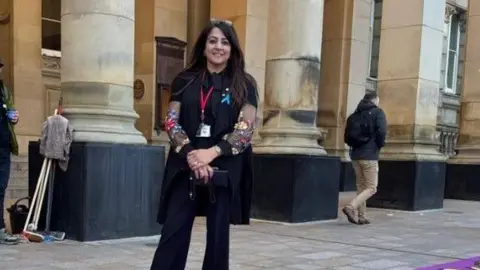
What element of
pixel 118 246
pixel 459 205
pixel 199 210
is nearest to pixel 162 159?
pixel 118 246

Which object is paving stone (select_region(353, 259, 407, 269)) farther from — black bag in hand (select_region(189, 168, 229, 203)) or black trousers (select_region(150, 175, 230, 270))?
black bag in hand (select_region(189, 168, 229, 203))

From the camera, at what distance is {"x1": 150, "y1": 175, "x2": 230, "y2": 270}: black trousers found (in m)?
3.68

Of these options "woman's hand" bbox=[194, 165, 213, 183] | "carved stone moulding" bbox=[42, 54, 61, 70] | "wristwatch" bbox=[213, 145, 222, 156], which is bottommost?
"woman's hand" bbox=[194, 165, 213, 183]

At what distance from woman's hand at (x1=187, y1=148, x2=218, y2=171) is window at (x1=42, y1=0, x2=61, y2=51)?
33.8 ft

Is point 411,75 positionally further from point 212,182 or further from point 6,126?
point 212,182

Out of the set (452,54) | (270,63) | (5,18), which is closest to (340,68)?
(270,63)

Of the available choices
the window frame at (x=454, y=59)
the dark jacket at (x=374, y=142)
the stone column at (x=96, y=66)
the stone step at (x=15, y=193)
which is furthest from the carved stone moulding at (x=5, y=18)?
the window frame at (x=454, y=59)

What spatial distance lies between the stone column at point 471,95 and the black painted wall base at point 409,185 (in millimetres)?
2934

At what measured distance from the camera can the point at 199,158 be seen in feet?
11.4

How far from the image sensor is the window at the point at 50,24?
12.9 meters

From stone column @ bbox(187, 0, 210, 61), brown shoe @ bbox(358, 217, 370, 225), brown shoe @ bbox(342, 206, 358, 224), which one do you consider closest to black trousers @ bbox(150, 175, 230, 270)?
brown shoe @ bbox(342, 206, 358, 224)

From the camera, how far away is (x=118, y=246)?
652cm

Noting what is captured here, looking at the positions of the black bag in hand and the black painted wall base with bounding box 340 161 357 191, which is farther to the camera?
the black painted wall base with bounding box 340 161 357 191

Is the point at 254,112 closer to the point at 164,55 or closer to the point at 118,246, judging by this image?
the point at 118,246
